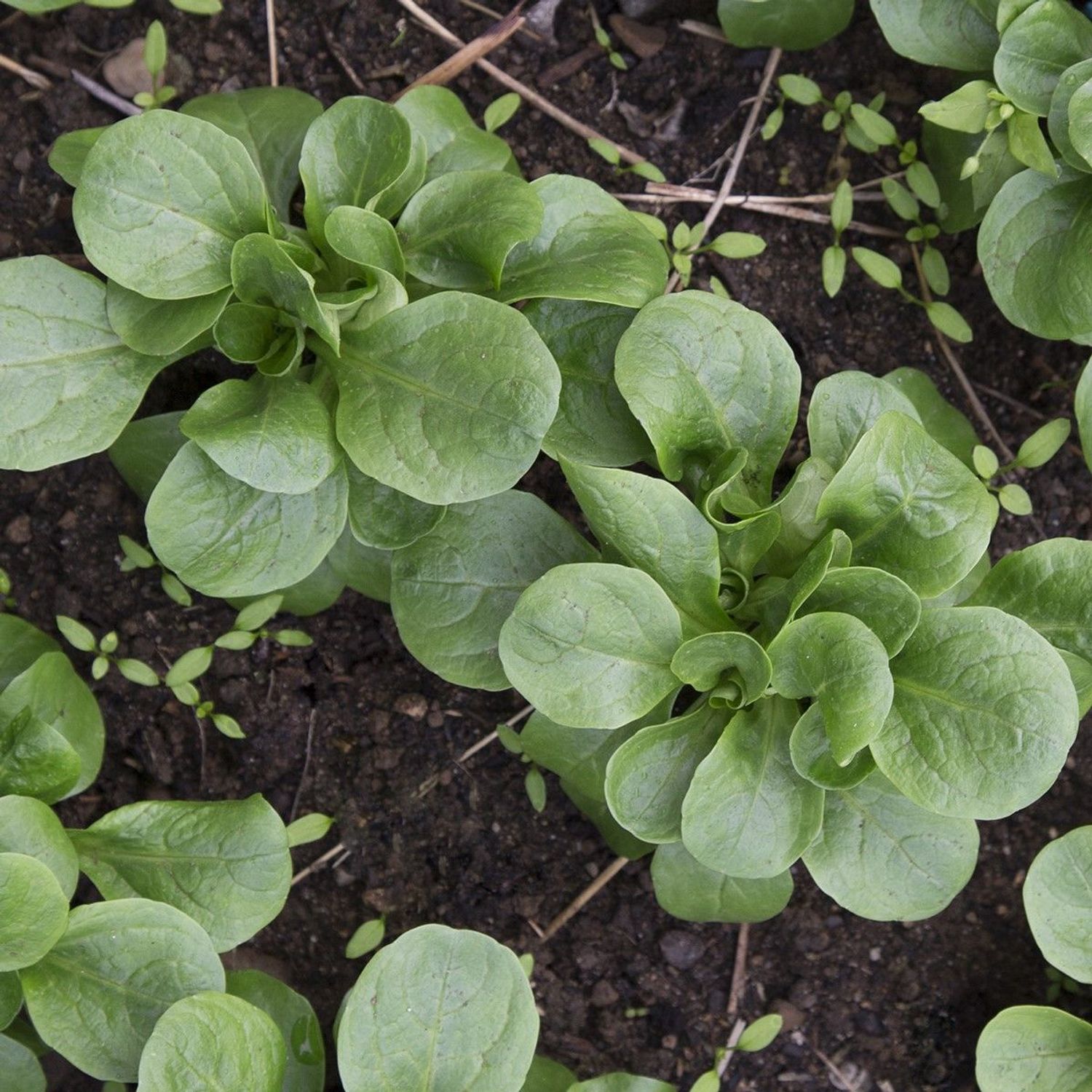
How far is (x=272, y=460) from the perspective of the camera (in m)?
1.58

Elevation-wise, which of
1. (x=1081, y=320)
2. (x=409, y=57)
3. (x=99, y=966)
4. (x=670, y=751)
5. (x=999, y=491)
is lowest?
(x=99, y=966)

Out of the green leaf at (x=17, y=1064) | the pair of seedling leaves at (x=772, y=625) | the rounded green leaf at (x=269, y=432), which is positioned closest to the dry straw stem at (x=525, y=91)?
the pair of seedling leaves at (x=772, y=625)

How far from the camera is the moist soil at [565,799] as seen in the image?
208 cm

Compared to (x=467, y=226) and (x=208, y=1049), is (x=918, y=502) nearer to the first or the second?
(x=467, y=226)

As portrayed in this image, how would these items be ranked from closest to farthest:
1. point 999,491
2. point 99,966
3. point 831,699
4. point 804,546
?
point 831,699 < point 99,966 < point 804,546 < point 999,491

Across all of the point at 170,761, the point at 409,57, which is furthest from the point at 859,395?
the point at 170,761

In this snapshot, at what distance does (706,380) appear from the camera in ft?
5.42

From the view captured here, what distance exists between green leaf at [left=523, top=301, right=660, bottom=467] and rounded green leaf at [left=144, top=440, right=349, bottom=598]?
13.8 inches

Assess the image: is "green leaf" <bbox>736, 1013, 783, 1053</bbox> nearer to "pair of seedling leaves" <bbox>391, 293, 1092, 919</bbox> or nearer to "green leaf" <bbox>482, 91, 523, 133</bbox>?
"pair of seedling leaves" <bbox>391, 293, 1092, 919</bbox>

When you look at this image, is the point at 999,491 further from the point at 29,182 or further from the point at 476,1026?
the point at 29,182

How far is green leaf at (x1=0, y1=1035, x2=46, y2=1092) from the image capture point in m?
1.70

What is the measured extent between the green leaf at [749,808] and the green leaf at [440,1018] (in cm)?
32

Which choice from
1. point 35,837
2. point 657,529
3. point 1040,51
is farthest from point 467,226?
point 35,837

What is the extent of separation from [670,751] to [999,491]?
78 cm
